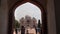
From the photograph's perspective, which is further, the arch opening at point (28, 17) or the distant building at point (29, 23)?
the arch opening at point (28, 17)

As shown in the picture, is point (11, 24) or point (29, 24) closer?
point (11, 24)

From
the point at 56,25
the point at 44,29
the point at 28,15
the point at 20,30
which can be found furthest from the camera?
the point at 28,15

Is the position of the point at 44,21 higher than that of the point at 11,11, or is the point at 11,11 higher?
the point at 11,11

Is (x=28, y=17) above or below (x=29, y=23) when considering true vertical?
above

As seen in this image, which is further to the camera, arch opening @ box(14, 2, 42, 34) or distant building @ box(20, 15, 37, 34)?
arch opening @ box(14, 2, 42, 34)

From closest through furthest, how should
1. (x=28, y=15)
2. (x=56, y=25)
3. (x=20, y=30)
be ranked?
(x=56, y=25) < (x=20, y=30) < (x=28, y=15)

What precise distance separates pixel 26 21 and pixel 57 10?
354 centimetres

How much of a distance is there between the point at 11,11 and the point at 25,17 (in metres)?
1.78

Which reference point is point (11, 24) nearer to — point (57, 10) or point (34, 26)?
point (34, 26)

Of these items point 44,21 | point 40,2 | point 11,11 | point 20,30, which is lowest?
point 20,30

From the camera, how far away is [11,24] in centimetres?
338

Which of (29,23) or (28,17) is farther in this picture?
(28,17)

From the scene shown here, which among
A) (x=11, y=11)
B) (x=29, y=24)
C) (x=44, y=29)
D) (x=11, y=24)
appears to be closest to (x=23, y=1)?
(x=11, y=11)

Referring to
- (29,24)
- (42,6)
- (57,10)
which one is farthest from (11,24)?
(57,10)
